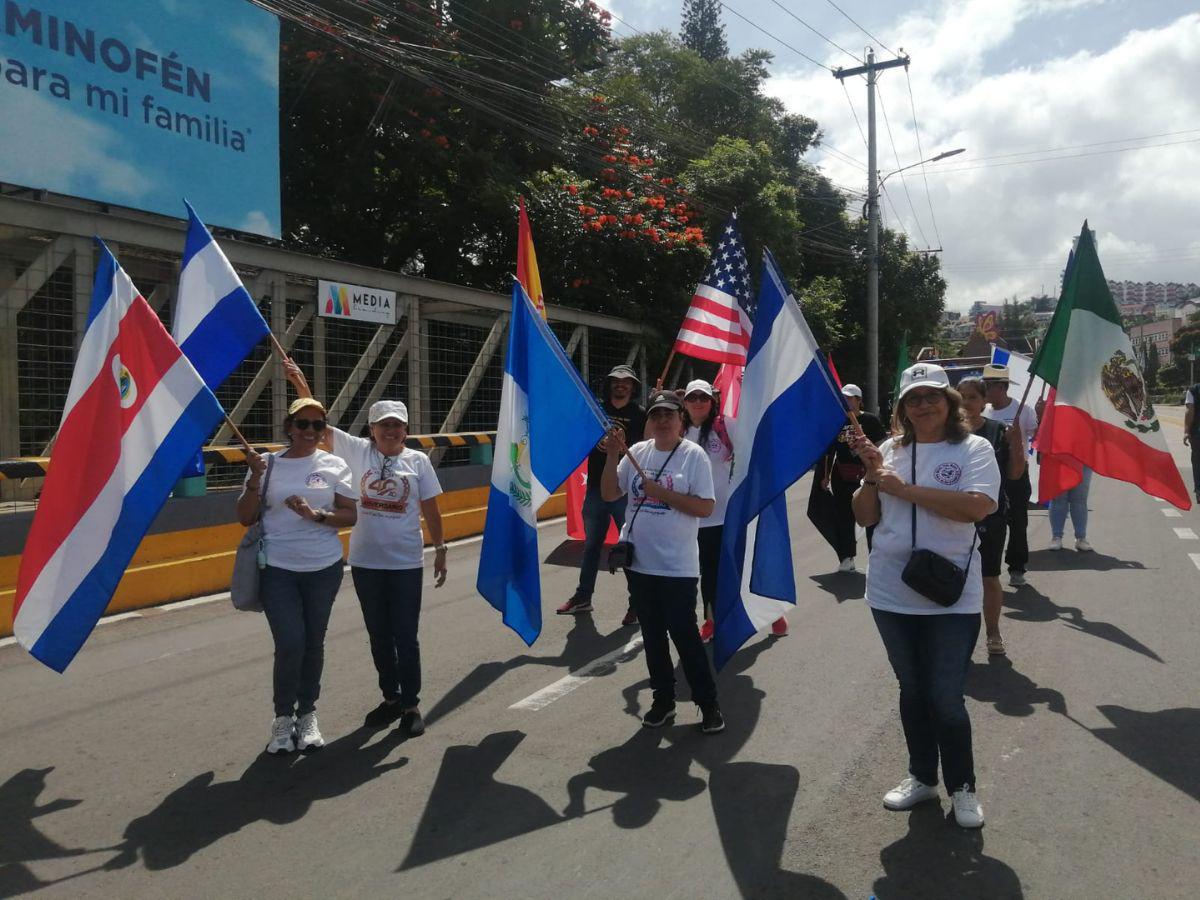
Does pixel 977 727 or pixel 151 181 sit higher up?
pixel 151 181

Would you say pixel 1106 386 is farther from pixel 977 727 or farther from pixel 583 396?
pixel 583 396

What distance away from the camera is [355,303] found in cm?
1175

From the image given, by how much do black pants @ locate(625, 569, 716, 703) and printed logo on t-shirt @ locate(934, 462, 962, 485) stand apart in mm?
1475

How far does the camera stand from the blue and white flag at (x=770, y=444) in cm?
461

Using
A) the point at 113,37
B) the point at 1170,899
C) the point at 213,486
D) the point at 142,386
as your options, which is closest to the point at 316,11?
the point at 113,37

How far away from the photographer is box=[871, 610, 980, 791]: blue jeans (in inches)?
146

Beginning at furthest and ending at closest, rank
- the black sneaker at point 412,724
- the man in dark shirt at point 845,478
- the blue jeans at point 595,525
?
1. the man in dark shirt at point 845,478
2. the blue jeans at point 595,525
3. the black sneaker at point 412,724

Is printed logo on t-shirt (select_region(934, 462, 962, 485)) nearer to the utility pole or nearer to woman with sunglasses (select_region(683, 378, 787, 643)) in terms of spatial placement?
woman with sunglasses (select_region(683, 378, 787, 643))

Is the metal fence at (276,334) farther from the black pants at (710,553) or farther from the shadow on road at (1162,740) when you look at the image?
the shadow on road at (1162,740)

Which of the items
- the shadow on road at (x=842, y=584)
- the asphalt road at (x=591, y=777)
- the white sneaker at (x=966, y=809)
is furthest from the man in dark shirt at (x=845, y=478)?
the white sneaker at (x=966, y=809)

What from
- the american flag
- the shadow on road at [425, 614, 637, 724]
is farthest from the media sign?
the shadow on road at [425, 614, 637, 724]

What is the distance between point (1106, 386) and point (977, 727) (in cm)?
253

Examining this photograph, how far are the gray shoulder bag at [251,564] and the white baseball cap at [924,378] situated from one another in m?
2.89

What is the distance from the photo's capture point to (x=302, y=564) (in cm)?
462
